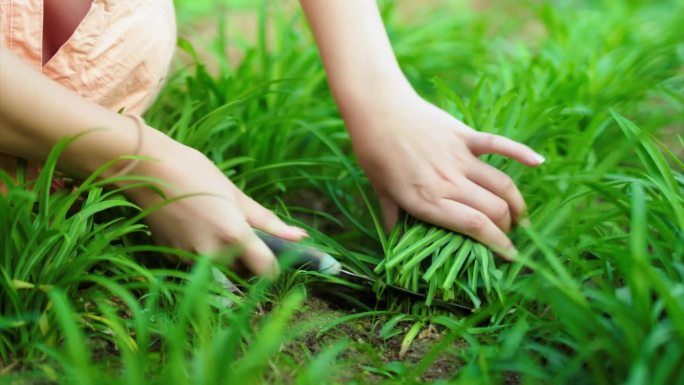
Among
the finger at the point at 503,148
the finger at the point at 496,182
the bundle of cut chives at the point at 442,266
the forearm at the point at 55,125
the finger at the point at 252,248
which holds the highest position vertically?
the forearm at the point at 55,125

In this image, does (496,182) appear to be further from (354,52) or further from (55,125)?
(55,125)

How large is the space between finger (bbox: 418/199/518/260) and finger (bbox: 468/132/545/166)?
0.32 ft

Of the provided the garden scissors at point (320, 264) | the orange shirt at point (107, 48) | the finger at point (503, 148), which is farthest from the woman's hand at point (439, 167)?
the orange shirt at point (107, 48)

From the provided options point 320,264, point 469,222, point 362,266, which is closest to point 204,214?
point 320,264

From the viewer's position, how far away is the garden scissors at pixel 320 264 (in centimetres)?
111

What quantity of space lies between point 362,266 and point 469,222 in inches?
6.9

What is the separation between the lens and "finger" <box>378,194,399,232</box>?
1.30 m

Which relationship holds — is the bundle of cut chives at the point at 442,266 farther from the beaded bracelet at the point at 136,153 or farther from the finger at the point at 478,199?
the beaded bracelet at the point at 136,153

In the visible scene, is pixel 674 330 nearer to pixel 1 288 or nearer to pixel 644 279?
pixel 644 279

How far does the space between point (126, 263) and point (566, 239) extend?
59cm

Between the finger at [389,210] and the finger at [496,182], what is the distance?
13cm

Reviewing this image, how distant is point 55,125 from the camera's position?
1.05 metres

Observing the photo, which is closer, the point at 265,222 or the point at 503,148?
the point at 265,222

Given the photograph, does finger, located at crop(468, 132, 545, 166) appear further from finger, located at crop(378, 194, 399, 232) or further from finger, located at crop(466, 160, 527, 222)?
finger, located at crop(378, 194, 399, 232)
